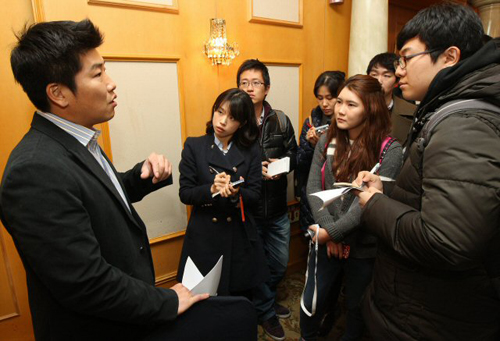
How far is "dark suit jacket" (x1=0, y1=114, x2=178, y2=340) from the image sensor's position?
81 cm

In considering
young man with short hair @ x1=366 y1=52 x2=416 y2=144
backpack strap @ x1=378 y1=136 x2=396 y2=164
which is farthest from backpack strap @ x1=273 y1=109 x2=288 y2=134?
backpack strap @ x1=378 y1=136 x2=396 y2=164

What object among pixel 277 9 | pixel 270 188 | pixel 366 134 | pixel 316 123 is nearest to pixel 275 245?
pixel 270 188

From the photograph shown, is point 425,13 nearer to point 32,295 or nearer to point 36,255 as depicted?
point 36,255

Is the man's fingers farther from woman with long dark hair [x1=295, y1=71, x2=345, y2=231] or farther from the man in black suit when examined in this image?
woman with long dark hair [x1=295, y1=71, x2=345, y2=231]

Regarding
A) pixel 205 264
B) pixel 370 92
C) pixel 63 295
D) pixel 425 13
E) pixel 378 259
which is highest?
pixel 425 13

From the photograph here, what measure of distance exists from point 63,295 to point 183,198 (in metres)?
1.09

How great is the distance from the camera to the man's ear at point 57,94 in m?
0.95

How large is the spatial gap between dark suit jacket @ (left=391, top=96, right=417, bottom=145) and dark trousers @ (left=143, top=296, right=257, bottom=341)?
5.38ft

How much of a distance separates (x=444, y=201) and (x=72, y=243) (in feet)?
3.37

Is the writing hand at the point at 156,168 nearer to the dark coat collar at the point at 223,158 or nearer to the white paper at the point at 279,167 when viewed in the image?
the dark coat collar at the point at 223,158

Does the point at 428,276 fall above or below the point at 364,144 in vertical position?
below

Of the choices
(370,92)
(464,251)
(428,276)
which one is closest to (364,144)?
(370,92)

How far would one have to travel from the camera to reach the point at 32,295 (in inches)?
38.2

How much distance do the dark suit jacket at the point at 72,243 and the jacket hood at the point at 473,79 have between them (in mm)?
1107
